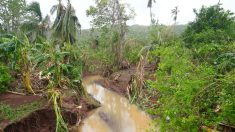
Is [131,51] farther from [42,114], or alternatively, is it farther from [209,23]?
[42,114]

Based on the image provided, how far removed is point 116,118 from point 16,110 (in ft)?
15.2

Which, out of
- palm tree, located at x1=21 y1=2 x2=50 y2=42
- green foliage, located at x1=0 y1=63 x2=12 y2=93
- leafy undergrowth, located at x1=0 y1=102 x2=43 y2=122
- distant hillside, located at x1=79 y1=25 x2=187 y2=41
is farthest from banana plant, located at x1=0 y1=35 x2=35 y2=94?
distant hillside, located at x1=79 y1=25 x2=187 y2=41

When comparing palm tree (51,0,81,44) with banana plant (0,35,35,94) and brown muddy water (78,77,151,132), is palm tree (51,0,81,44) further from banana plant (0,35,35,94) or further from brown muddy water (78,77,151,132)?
banana plant (0,35,35,94)

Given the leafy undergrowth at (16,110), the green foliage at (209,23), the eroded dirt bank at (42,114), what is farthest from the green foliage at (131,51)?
the leafy undergrowth at (16,110)

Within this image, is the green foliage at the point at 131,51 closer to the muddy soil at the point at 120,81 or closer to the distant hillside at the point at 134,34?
the distant hillside at the point at 134,34

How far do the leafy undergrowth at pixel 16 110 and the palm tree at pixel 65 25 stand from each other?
8241 mm

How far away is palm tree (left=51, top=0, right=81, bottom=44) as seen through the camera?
17.3 meters

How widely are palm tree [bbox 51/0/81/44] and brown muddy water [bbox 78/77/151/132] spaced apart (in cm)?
466

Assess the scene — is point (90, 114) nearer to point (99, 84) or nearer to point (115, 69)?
point (99, 84)

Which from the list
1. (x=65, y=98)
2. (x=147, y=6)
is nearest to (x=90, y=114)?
(x=65, y=98)

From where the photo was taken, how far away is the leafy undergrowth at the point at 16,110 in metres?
8.74

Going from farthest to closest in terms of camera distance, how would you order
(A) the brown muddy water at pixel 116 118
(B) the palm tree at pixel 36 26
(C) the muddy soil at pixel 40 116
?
(B) the palm tree at pixel 36 26 → (A) the brown muddy water at pixel 116 118 → (C) the muddy soil at pixel 40 116

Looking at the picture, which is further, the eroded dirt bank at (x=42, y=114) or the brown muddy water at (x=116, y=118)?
the brown muddy water at (x=116, y=118)

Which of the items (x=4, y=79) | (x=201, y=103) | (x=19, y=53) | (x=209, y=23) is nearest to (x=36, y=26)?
(x=4, y=79)
